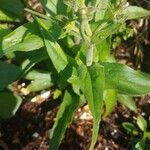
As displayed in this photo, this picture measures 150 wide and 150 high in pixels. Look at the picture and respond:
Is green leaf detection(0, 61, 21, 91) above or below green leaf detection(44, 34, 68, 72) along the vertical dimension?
below

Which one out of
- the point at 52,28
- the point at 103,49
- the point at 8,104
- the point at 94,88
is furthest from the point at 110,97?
the point at 8,104

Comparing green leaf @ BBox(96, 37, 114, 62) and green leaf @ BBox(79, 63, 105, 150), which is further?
green leaf @ BBox(96, 37, 114, 62)

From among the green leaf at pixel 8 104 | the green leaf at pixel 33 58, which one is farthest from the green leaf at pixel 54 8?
the green leaf at pixel 8 104

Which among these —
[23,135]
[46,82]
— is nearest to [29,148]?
[23,135]

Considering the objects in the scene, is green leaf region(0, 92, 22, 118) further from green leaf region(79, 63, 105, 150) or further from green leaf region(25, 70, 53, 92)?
green leaf region(79, 63, 105, 150)

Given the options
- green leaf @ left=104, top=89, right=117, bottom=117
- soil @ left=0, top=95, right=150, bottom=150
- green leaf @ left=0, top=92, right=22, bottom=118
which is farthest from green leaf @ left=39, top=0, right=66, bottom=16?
soil @ left=0, top=95, right=150, bottom=150

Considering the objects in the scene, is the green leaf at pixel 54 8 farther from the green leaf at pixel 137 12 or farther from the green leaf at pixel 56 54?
the green leaf at pixel 137 12

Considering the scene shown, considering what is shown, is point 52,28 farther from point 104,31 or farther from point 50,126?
point 50,126
